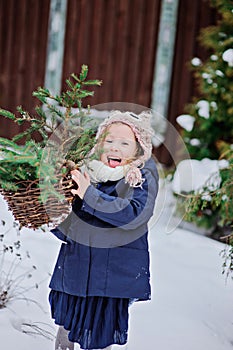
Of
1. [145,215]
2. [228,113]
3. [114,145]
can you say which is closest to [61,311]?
[145,215]

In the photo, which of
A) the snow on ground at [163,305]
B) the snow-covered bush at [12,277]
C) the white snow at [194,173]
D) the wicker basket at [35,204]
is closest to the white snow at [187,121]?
the white snow at [194,173]

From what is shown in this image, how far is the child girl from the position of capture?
7.69 feet

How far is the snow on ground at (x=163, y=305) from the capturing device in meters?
3.04

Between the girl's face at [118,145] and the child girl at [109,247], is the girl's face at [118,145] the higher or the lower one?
the higher one

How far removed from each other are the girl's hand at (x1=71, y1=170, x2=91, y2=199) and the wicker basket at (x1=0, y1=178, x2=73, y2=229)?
0.03 metres

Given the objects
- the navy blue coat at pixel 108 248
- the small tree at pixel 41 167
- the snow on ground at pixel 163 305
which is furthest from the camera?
the snow on ground at pixel 163 305

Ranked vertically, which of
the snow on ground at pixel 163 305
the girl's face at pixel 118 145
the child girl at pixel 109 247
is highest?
the girl's face at pixel 118 145

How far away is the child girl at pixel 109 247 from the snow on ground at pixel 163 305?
1.76 ft

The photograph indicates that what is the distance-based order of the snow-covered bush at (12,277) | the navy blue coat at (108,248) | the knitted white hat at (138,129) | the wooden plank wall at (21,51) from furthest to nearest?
1. the wooden plank wall at (21,51)
2. the snow-covered bush at (12,277)
3. the knitted white hat at (138,129)
4. the navy blue coat at (108,248)

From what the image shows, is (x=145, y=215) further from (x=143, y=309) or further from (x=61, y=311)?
(x=143, y=309)

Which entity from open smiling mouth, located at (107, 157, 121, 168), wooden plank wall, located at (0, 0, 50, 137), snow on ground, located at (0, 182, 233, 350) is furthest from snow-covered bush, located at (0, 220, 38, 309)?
wooden plank wall, located at (0, 0, 50, 137)

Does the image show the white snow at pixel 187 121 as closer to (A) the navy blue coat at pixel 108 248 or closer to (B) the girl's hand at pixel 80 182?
(A) the navy blue coat at pixel 108 248

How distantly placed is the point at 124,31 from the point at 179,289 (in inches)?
185

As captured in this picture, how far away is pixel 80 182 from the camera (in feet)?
7.26
